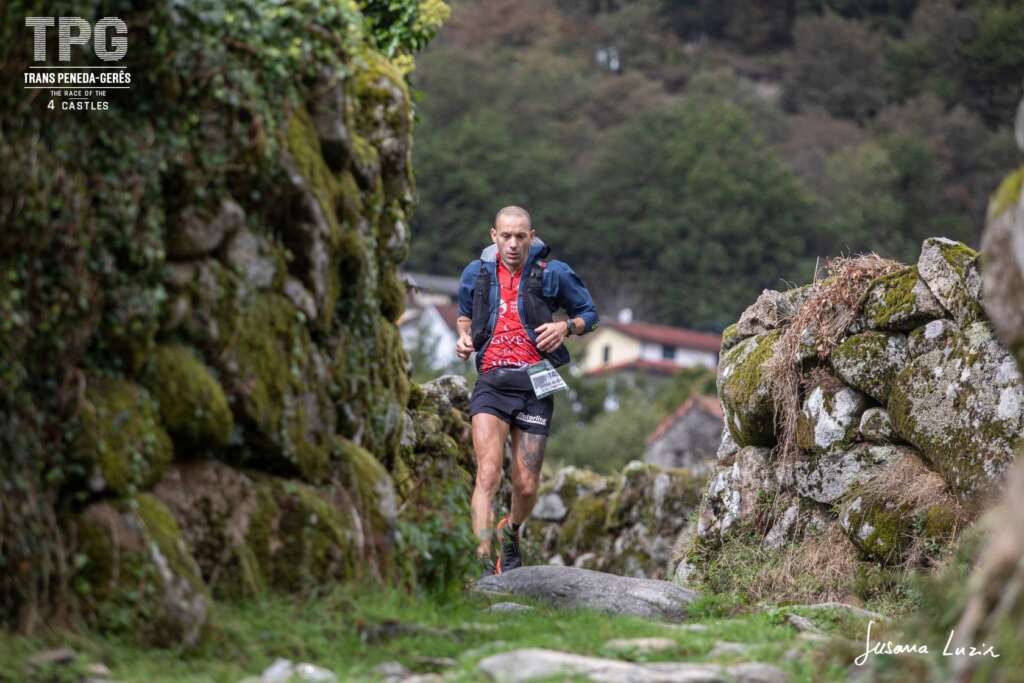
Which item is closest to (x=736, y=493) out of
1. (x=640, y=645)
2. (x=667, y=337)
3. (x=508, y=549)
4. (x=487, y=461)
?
(x=508, y=549)

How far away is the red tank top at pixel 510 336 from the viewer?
11.7 meters

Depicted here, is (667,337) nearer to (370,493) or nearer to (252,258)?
(370,493)

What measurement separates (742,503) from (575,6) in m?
135

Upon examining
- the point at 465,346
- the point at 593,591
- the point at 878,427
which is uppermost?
the point at 465,346

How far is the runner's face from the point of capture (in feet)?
37.9

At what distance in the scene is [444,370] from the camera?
5466 centimetres

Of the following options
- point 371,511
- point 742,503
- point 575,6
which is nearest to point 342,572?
point 371,511

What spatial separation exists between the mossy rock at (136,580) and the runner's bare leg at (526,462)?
15.3ft

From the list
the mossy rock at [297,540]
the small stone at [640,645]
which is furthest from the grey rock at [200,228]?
the small stone at [640,645]

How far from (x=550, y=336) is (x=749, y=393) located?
2.29 metres

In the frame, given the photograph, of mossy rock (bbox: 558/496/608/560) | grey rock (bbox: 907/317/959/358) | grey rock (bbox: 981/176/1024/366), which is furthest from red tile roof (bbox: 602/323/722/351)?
grey rock (bbox: 981/176/1024/366)

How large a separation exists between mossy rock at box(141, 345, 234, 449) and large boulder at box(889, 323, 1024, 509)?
18.4 feet

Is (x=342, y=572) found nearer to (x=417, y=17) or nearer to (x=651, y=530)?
(x=417, y=17)

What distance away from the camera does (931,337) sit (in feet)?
38.9
